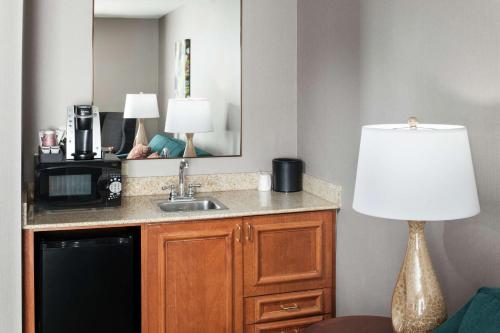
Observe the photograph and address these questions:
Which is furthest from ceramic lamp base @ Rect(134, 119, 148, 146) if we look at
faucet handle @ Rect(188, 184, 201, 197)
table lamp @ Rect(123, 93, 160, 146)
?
faucet handle @ Rect(188, 184, 201, 197)

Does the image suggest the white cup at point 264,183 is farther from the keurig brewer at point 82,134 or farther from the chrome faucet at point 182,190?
the keurig brewer at point 82,134

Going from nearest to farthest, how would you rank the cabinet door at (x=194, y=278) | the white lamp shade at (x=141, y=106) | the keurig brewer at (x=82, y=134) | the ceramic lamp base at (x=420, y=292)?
the ceramic lamp base at (x=420, y=292)
the cabinet door at (x=194, y=278)
the keurig brewer at (x=82, y=134)
the white lamp shade at (x=141, y=106)

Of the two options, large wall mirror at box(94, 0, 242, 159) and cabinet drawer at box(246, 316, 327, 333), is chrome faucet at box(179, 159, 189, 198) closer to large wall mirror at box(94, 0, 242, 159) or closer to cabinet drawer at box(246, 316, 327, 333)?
large wall mirror at box(94, 0, 242, 159)

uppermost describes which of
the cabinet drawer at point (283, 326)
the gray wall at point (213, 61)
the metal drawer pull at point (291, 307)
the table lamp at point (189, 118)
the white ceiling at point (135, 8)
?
the white ceiling at point (135, 8)

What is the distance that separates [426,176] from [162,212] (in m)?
1.57

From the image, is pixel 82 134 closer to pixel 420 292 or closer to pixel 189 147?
pixel 189 147

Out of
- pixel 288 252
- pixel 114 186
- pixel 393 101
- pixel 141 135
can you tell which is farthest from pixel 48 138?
pixel 393 101

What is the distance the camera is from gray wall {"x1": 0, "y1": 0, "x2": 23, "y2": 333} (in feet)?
6.50

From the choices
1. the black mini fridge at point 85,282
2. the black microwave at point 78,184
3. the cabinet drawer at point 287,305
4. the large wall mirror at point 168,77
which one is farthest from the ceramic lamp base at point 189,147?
the cabinet drawer at point 287,305

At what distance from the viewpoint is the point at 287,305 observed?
3.33 metres

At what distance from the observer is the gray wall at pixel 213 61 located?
3.63 m

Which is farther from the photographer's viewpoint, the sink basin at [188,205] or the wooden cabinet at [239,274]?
the sink basin at [188,205]

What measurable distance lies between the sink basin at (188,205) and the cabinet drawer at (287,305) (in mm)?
562

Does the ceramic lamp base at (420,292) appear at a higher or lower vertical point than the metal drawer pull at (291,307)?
higher
